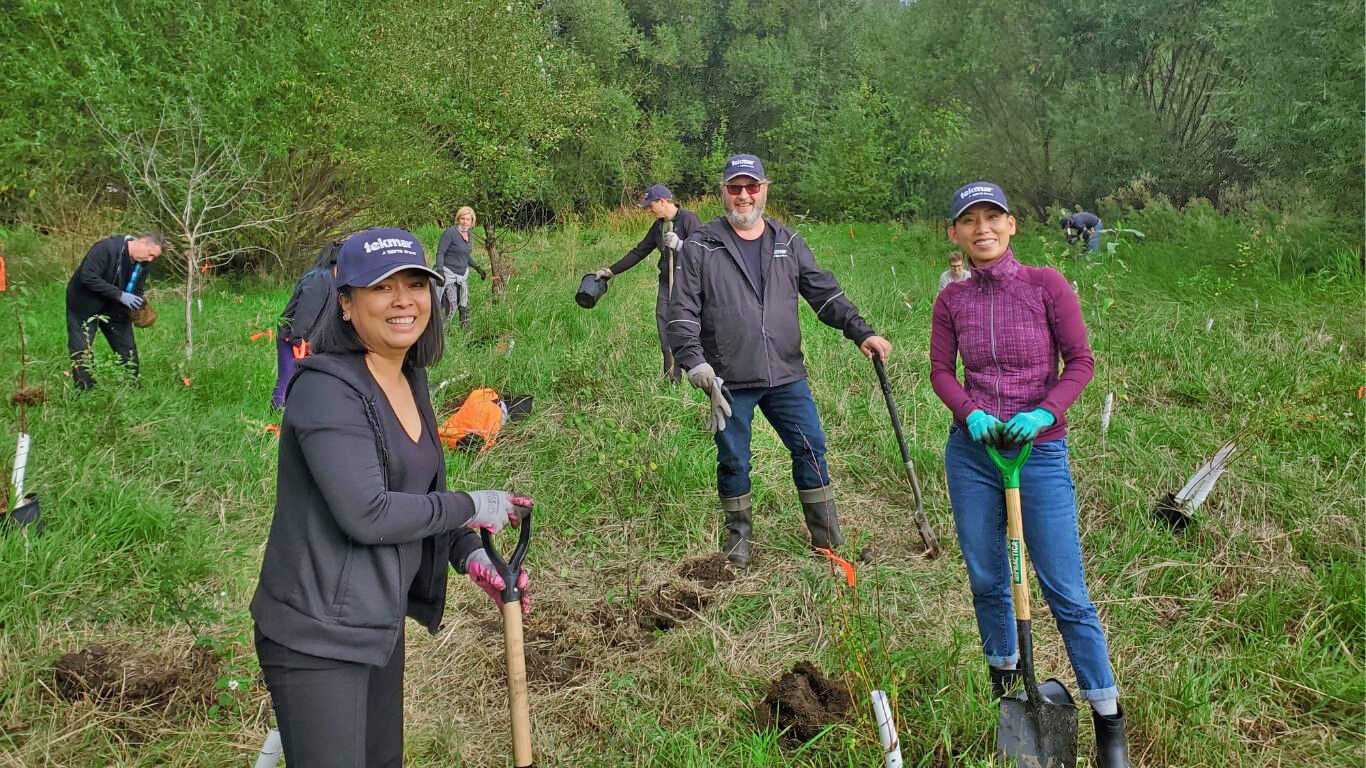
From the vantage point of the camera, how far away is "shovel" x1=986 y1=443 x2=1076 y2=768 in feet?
8.21

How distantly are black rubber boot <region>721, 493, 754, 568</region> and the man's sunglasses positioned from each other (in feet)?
4.69

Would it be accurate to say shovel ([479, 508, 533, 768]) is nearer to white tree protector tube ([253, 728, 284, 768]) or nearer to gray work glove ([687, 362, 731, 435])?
white tree protector tube ([253, 728, 284, 768])

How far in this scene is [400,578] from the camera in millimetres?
1978

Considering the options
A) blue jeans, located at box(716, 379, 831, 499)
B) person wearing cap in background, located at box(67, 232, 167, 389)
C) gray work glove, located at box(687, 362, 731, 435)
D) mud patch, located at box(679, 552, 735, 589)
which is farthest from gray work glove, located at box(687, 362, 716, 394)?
person wearing cap in background, located at box(67, 232, 167, 389)

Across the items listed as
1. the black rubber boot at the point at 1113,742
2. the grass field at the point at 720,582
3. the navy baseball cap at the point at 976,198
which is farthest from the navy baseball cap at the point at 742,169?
the black rubber boot at the point at 1113,742

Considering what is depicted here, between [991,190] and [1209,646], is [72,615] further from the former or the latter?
[1209,646]

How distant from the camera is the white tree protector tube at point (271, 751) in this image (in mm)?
2129

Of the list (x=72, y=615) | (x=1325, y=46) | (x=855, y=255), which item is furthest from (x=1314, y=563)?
(x=855, y=255)

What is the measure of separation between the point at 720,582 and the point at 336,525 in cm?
247

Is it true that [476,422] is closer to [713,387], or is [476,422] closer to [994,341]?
[713,387]

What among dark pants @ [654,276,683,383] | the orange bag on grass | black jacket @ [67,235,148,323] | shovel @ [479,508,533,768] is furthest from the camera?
dark pants @ [654,276,683,383]

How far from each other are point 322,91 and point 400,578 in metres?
13.2

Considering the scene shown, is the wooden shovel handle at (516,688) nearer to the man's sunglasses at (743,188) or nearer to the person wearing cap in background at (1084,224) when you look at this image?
the man's sunglasses at (743,188)

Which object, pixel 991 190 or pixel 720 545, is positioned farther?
pixel 720 545
